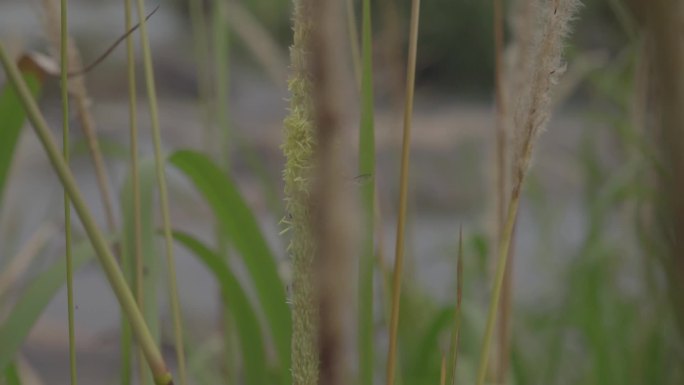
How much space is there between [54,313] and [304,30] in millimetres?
1864

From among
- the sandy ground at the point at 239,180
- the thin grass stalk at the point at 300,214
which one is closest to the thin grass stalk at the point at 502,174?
the sandy ground at the point at 239,180

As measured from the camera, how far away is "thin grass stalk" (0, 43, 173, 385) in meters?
0.19

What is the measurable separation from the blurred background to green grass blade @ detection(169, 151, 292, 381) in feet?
0.15

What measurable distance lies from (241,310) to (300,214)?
0.32m

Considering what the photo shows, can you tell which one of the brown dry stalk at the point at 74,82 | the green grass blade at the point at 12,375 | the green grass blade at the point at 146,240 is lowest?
the green grass blade at the point at 12,375

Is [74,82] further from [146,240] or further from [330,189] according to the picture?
[330,189]

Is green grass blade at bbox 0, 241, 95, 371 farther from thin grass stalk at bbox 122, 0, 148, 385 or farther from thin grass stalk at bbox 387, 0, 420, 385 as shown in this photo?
thin grass stalk at bbox 387, 0, 420, 385

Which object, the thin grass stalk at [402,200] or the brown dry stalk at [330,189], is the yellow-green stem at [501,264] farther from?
the brown dry stalk at [330,189]

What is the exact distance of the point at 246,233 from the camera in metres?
0.43

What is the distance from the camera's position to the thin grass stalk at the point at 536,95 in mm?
210

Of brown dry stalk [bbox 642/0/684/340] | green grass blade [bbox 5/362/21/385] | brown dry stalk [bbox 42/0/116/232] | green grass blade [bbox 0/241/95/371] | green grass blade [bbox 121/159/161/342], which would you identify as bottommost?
green grass blade [bbox 5/362/21/385]

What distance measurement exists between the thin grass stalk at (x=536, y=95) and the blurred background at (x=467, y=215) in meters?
0.02

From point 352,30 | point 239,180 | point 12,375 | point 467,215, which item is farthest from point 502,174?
point 239,180

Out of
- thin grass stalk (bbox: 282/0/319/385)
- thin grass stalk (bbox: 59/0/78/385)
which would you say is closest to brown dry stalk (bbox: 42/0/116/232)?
thin grass stalk (bbox: 59/0/78/385)
